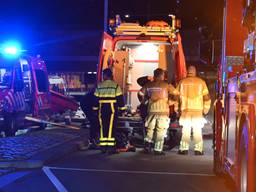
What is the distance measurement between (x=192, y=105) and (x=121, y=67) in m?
2.79

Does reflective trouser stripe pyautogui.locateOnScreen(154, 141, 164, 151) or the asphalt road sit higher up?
reflective trouser stripe pyautogui.locateOnScreen(154, 141, 164, 151)

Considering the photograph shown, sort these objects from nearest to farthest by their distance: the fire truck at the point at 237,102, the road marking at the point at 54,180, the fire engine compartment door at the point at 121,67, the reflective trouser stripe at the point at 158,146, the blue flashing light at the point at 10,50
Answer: the fire truck at the point at 237,102
the road marking at the point at 54,180
the reflective trouser stripe at the point at 158,146
the fire engine compartment door at the point at 121,67
the blue flashing light at the point at 10,50

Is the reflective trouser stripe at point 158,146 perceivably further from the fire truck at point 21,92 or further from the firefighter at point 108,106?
the fire truck at point 21,92

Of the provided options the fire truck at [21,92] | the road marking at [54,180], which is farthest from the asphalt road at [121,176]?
the fire truck at [21,92]

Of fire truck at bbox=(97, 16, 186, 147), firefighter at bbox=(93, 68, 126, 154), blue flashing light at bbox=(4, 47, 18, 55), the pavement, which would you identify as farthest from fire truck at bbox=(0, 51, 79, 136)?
firefighter at bbox=(93, 68, 126, 154)

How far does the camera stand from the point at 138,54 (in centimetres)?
1374

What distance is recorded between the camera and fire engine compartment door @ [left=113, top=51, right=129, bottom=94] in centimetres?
1317

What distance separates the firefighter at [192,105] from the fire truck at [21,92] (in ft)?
18.1

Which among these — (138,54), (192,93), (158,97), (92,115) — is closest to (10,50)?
(138,54)

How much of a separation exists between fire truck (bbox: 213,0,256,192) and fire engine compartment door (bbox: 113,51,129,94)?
476cm

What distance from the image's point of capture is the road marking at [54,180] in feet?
24.3

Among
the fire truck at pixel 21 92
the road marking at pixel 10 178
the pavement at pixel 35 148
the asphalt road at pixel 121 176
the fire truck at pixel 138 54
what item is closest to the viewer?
the asphalt road at pixel 121 176

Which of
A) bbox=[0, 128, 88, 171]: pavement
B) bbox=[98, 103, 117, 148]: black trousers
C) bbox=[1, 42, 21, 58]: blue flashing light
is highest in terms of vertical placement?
bbox=[1, 42, 21, 58]: blue flashing light

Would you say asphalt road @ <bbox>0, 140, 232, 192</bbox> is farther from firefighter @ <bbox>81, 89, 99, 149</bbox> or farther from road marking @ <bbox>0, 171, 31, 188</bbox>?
firefighter @ <bbox>81, 89, 99, 149</bbox>
